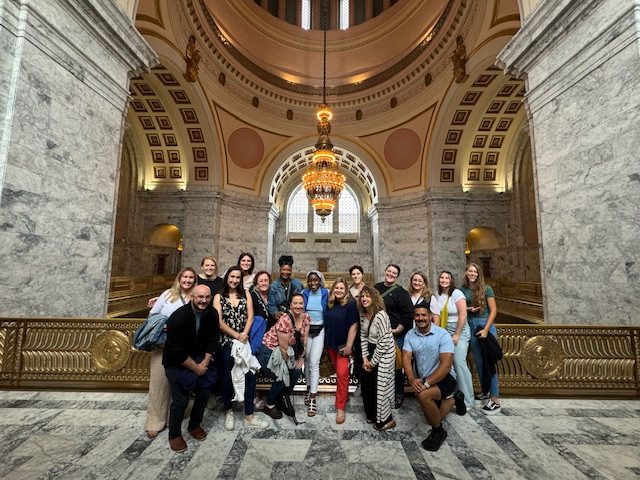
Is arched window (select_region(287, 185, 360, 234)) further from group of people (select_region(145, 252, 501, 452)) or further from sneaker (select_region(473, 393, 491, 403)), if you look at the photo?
sneaker (select_region(473, 393, 491, 403))

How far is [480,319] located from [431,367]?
3.58 ft

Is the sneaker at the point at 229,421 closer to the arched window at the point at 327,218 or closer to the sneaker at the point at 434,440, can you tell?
the sneaker at the point at 434,440

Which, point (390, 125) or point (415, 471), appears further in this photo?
point (390, 125)

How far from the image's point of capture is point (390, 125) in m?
14.3

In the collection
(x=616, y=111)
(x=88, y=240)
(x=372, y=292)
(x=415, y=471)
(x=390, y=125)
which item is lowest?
(x=415, y=471)

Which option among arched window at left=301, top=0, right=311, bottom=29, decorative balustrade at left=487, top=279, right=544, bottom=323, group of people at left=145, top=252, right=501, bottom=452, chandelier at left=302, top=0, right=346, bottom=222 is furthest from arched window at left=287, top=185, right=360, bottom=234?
group of people at left=145, top=252, right=501, bottom=452

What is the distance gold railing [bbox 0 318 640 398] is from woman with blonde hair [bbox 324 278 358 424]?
0.61m

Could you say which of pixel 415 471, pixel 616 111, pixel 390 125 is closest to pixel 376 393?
pixel 415 471

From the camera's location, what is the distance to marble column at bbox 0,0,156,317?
3.55 m

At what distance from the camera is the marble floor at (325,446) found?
2.12m

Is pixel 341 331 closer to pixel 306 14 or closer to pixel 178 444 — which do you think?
pixel 178 444

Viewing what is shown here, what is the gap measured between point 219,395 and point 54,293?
287 cm

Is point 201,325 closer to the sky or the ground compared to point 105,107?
closer to the ground

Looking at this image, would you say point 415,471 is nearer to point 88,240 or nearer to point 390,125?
point 88,240
